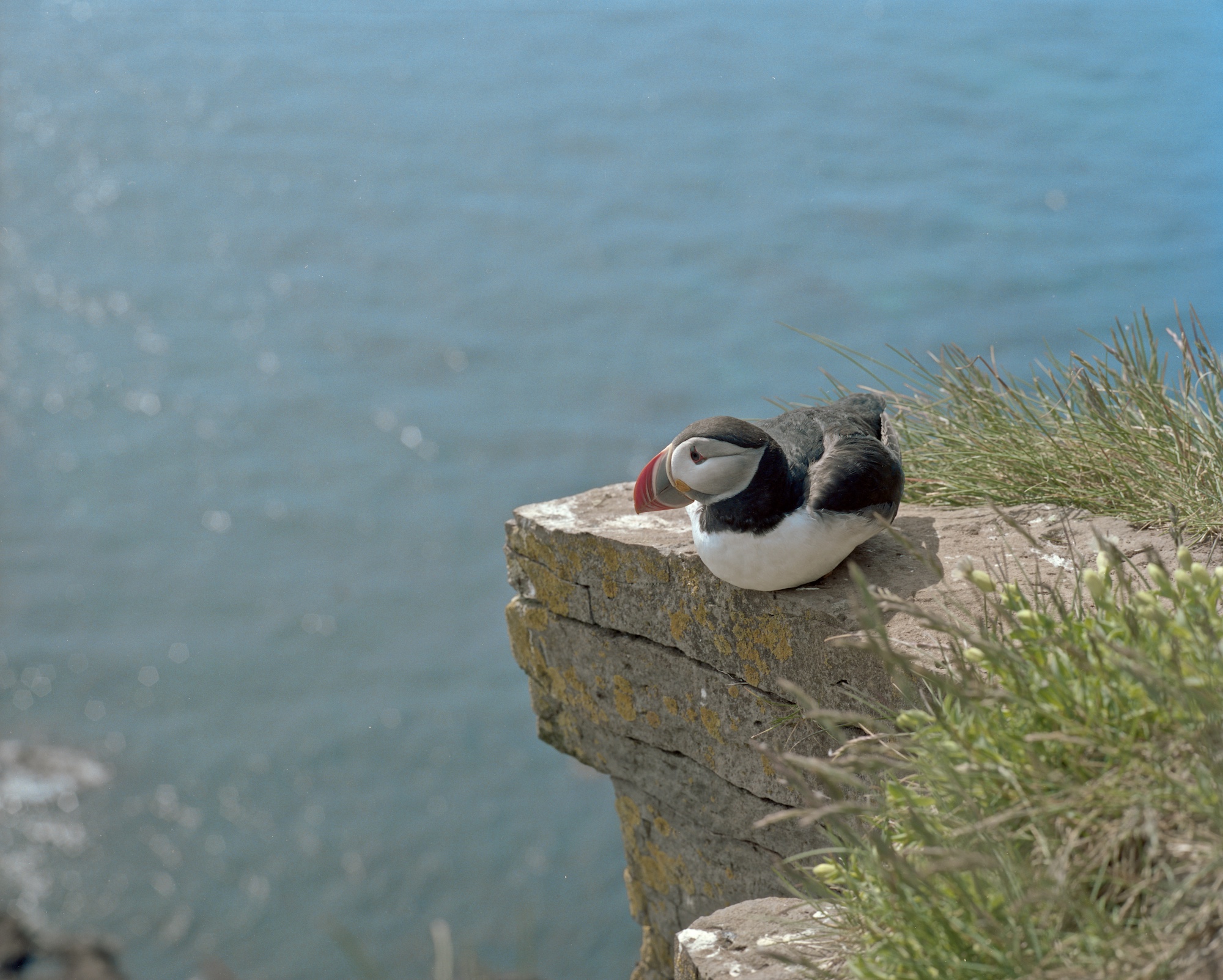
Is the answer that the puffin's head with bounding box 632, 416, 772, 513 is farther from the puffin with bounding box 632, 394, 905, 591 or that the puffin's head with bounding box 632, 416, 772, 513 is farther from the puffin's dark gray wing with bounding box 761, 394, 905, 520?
the puffin's dark gray wing with bounding box 761, 394, 905, 520

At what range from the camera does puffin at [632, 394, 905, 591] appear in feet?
8.84

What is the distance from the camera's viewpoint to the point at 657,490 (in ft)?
9.51

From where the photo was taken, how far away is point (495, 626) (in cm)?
1783

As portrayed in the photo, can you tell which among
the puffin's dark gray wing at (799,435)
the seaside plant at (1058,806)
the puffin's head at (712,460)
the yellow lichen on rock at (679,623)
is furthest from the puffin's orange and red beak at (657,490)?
the seaside plant at (1058,806)

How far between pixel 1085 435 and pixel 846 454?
118 cm

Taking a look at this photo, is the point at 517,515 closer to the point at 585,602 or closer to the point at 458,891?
the point at 585,602

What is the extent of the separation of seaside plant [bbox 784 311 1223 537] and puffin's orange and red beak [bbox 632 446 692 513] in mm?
1006

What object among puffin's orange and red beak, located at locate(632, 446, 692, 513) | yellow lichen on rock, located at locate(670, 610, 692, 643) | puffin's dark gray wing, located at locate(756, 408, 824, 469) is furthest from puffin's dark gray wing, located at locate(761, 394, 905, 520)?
yellow lichen on rock, located at locate(670, 610, 692, 643)

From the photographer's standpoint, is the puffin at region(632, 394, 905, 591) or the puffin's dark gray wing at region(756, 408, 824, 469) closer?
the puffin at region(632, 394, 905, 591)

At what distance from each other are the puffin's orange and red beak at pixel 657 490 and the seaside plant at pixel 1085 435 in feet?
3.30

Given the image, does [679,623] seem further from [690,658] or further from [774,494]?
[774,494]

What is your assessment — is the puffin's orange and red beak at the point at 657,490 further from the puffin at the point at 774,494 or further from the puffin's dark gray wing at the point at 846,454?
the puffin's dark gray wing at the point at 846,454

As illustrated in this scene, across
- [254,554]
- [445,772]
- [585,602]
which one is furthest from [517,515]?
[254,554]

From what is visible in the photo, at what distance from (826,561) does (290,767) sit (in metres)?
15.0
